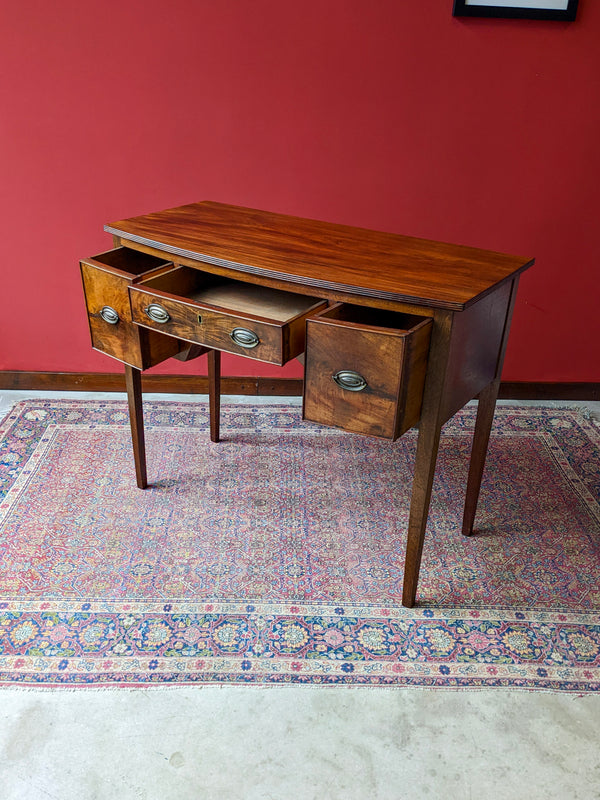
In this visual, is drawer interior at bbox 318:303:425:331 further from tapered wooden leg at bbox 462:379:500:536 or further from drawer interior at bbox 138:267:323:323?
tapered wooden leg at bbox 462:379:500:536

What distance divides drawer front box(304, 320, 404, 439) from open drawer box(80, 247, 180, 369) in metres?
0.51

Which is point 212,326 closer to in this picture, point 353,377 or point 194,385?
point 353,377

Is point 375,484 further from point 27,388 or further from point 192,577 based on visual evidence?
point 27,388

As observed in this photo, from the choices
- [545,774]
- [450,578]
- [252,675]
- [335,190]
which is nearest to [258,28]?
[335,190]

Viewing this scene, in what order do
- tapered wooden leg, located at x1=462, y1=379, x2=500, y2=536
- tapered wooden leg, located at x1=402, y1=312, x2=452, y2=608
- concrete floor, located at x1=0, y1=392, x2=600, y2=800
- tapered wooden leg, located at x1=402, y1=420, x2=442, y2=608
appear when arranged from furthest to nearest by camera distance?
tapered wooden leg, located at x1=462, y1=379, x2=500, y2=536 < tapered wooden leg, located at x1=402, y1=420, x2=442, y2=608 < tapered wooden leg, located at x1=402, y1=312, x2=452, y2=608 < concrete floor, located at x1=0, y1=392, x2=600, y2=800

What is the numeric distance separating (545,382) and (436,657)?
155cm

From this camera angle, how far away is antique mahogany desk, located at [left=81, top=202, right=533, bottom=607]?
149 cm

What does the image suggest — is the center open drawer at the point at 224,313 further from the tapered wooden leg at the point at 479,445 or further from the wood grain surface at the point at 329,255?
the tapered wooden leg at the point at 479,445

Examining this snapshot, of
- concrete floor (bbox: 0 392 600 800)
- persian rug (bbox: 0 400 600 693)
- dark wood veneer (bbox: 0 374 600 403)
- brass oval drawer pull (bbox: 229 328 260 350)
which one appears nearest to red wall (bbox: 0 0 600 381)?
dark wood veneer (bbox: 0 374 600 403)

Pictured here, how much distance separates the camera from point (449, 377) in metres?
1.56

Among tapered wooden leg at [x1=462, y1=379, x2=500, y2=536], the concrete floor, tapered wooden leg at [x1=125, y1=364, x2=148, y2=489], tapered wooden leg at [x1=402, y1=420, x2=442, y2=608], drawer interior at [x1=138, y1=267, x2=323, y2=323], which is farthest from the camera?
tapered wooden leg at [x1=125, y1=364, x2=148, y2=489]

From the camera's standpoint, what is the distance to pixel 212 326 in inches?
64.1

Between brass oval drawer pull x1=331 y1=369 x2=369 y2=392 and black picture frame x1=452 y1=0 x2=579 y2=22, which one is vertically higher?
black picture frame x1=452 y1=0 x2=579 y2=22

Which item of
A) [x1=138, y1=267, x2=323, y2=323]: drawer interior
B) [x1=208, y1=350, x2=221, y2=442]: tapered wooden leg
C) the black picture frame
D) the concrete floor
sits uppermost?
the black picture frame
